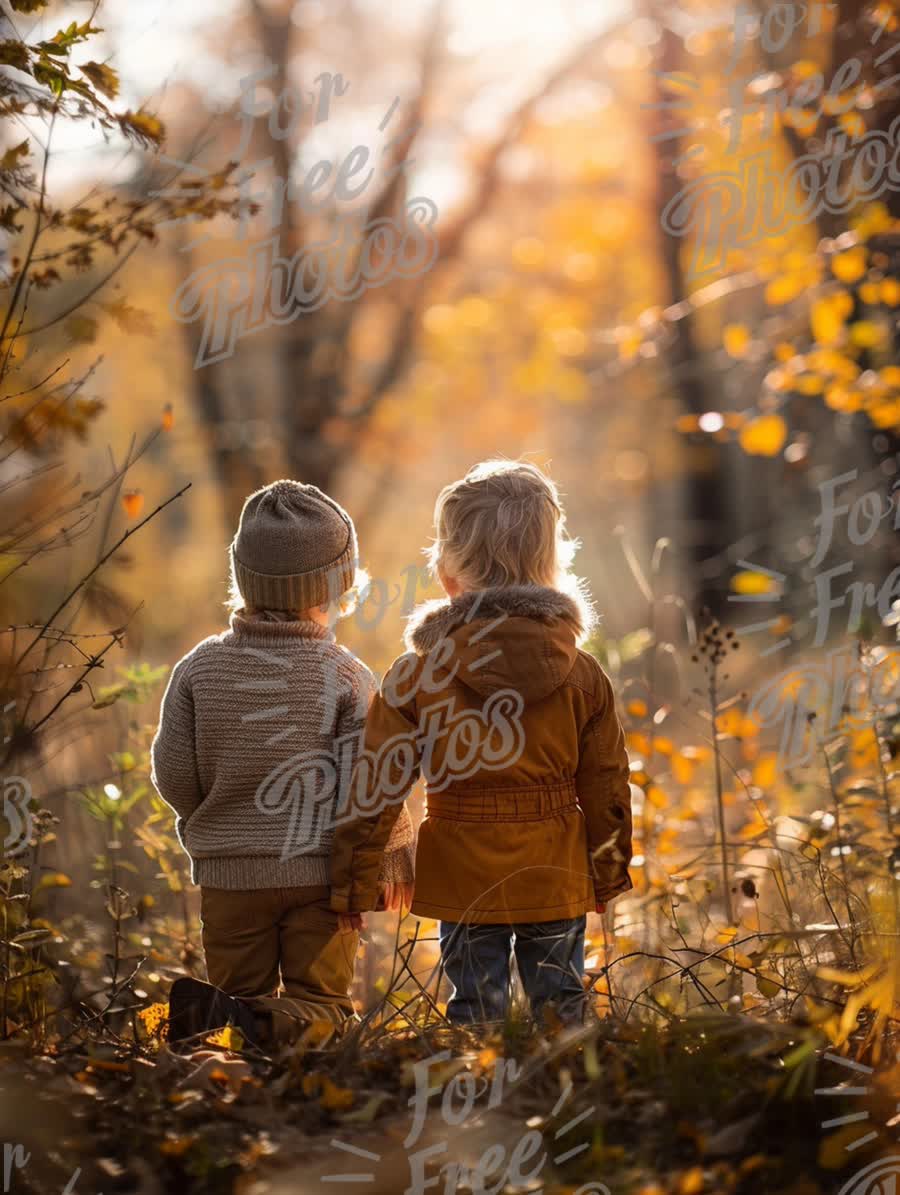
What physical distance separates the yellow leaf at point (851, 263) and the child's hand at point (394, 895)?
2.82m

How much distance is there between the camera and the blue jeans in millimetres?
3115

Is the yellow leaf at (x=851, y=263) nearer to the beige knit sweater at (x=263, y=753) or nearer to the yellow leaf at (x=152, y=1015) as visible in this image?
the beige knit sweater at (x=263, y=753)

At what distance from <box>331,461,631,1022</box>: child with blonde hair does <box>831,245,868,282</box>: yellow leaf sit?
6.68ft

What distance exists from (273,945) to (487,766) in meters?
0.75

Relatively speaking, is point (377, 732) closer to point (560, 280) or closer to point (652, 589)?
point (652, 589)

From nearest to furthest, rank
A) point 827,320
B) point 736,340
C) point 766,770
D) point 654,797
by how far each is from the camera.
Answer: point 654,797
point 766,770
point 827,320
point 736,340

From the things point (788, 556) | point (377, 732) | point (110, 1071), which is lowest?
point (110, 1071)

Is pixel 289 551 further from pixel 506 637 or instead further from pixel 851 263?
pixel 851 263

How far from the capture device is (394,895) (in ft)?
10.6

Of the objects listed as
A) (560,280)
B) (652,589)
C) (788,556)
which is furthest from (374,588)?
(560,280)

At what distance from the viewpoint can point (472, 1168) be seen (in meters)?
2.20

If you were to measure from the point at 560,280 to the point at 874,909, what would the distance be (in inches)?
523

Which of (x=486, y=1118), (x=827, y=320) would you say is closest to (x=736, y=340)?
(x=827, y=320)

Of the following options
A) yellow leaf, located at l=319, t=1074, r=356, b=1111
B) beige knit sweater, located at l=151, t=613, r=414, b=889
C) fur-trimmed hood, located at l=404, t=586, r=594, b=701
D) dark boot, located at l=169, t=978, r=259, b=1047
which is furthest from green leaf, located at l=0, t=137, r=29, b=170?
yellow leaf, located at l=319, t=1074, r=356, b=1111
